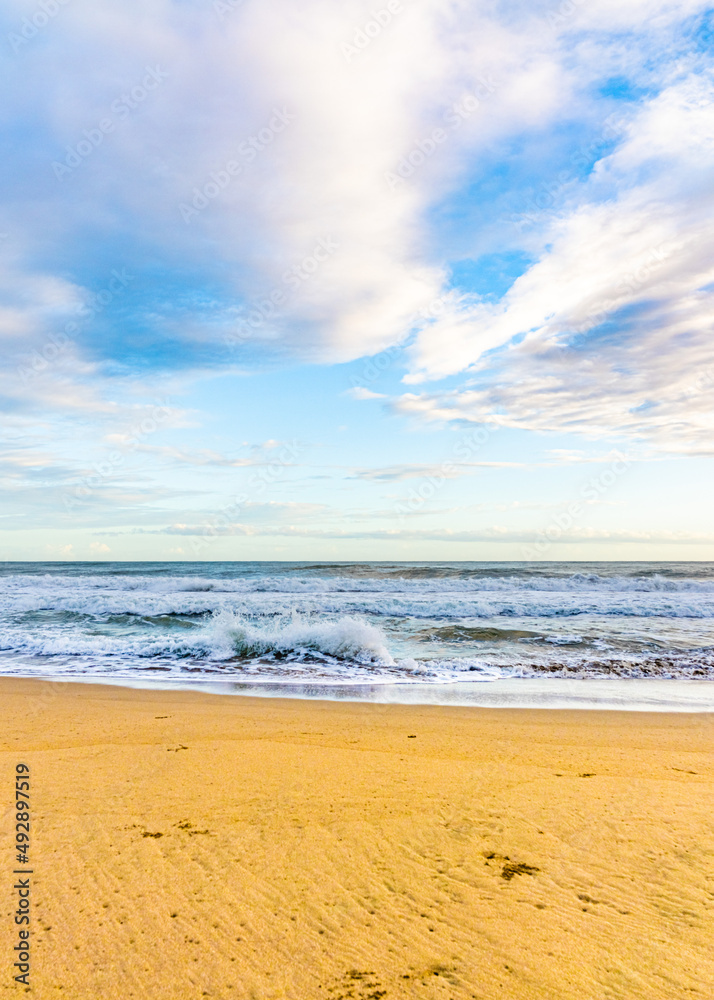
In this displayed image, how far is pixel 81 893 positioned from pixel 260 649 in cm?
1059

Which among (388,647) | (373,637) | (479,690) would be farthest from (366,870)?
(388,647)

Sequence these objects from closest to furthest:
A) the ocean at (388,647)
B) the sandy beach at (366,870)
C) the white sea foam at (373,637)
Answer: the sandy beach at (366,870)
the ocean at (388,647)
the white sea foam at (373,637)

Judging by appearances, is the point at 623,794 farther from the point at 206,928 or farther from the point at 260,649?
the point at 260,649

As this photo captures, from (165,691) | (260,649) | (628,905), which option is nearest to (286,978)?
(628,905)

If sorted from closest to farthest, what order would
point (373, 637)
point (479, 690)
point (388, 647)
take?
point (479, 690) < point (373, 637) < point (388, 647)

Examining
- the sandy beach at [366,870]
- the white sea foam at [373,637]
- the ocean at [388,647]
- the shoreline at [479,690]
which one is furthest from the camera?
the white sea foam at [373,637]

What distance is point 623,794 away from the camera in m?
4.51

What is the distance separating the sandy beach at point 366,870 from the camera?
2.54 meters

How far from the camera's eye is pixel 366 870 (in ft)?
10.9

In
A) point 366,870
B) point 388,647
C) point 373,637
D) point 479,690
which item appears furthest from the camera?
point 388,647

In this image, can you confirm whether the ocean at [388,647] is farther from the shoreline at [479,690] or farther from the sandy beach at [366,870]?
the sandy beach at [366,870]

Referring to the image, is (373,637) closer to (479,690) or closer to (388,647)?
(388,647)

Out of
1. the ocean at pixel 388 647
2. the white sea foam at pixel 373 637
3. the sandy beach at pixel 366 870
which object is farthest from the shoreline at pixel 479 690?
the sandy beach at pixel 366 870

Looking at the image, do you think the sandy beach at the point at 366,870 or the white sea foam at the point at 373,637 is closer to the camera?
the sandy beach at the point at 366,870
